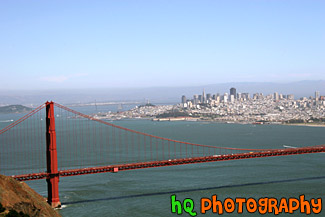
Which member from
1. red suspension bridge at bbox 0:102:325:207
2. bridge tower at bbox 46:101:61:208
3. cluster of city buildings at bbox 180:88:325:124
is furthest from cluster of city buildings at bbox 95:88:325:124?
bridge tower at bbox 46:101:61:208

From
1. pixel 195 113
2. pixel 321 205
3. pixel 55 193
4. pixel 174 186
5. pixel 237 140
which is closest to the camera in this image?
pixel 321 205

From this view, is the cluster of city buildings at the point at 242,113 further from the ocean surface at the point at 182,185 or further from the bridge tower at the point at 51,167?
the bridge tower at the point at 51,167

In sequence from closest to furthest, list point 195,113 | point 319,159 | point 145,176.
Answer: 1. point 145,176
2. point 319,159
3. point 195,113

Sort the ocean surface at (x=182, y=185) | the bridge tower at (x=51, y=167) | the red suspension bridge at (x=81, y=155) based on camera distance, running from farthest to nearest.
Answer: the red suspension bridge at (x=81, y=155) < the bridge tower at (x=51, y=167) < the ocean surface at (x=182, y=185)

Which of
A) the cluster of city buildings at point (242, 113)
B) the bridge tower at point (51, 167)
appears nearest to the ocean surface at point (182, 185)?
the bridge tower at point (51, 167)

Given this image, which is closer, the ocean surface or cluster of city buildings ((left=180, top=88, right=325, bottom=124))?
the ocean surface

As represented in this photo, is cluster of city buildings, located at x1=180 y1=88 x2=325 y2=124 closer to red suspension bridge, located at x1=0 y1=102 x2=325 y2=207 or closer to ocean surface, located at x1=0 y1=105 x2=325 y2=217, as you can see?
red suspension bridge, located at x1=0 y1=102 x2=325 y2=207

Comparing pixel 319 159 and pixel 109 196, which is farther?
pixel 319 159

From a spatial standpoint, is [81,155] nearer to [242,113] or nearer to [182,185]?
[182,185]

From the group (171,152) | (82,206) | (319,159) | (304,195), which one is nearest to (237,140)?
(171,152)

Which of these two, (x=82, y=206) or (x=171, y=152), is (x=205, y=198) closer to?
(x=82, y=206)

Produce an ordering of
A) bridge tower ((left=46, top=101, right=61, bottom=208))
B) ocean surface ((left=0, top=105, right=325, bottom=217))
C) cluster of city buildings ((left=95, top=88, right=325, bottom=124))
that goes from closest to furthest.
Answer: ocean surface ((left=0, top=105, right=325, bottom=217)) < bridge tower ((left=46, top=101, right=61, bottom=208)) < cluster of city buildings ((left=95, top=88, right=325, bottom=124))
